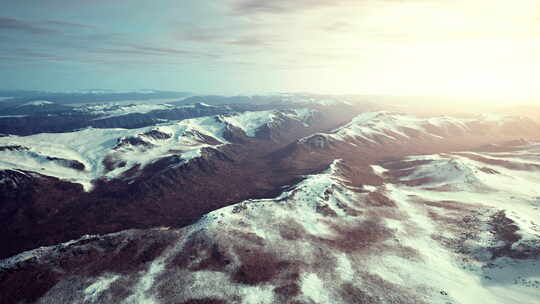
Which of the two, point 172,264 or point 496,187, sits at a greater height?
point 496,187

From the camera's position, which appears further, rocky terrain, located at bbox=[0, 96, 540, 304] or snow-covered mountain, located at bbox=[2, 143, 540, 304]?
rocky terrain, located at bbox=[0, 96, 540, 304]

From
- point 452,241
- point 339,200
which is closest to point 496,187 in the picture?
point 452,241

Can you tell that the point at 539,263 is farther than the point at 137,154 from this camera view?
No

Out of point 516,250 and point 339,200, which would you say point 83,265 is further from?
point 516,250

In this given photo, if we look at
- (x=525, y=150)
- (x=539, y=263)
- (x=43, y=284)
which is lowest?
(x=43, y=284)

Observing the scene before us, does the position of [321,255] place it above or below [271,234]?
below

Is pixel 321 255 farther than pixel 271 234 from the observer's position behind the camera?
No

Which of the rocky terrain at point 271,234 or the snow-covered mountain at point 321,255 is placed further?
the rocky terrain at point 271,234

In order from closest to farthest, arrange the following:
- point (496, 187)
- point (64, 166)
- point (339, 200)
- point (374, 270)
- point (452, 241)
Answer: point (374, 270)
point (452, 241)
point (339, 200)
point (496, 187)
point (64, 166)
